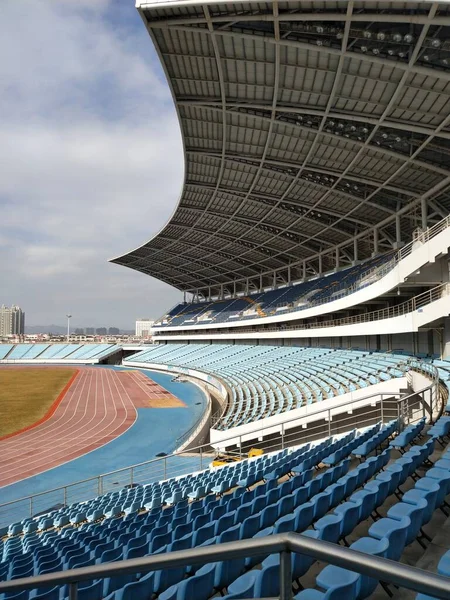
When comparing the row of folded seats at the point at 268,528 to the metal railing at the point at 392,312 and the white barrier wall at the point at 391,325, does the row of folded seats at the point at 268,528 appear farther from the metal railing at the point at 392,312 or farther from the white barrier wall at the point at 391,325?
the metal railing at the point at 392,312

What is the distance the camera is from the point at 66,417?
3052 cm

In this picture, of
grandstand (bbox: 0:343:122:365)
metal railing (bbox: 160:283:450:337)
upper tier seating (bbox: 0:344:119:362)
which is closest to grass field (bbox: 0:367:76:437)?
grandstand (bbox: 0:343:122:365)

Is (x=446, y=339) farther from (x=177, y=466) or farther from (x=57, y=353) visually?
(x=57, y=353)

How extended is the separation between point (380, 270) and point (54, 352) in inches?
2971

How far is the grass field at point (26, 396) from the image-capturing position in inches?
1137

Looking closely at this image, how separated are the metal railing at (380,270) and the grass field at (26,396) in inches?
952

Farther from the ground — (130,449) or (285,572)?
(285,572)

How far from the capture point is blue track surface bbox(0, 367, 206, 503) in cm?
1782

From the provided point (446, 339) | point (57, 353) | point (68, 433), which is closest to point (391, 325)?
point (446, 339)

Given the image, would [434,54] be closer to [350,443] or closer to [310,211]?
[350,443]

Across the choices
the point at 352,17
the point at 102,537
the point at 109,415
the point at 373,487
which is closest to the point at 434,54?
the point at 352,17

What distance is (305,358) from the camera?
32438 mm

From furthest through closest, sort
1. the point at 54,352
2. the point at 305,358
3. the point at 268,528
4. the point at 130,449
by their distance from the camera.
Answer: the point at 54,352
the point at 305,358
the point at 130,449
the point at 268,528

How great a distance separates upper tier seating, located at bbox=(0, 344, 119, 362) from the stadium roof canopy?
2095 inches
